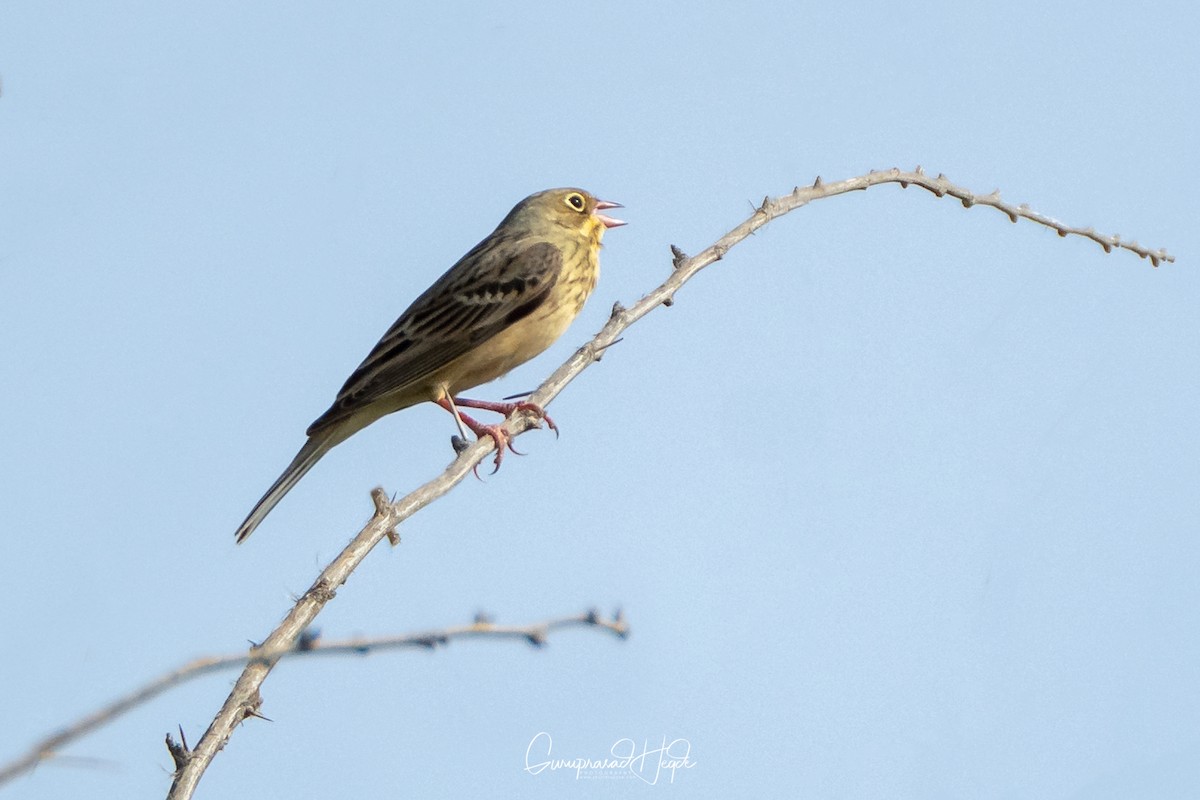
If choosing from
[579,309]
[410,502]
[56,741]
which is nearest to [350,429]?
[579,309]

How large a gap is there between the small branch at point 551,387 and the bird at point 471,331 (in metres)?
1.11

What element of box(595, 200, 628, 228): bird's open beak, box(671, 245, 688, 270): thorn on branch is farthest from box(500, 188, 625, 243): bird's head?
box(671, 245, 688, 270): thorn on branch

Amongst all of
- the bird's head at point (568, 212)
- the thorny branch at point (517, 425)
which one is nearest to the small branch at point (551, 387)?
the thorny branch at point (517, 425)

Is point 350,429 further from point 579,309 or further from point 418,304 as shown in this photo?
point 579,309

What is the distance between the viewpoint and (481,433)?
26.8 feet

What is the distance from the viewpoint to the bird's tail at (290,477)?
24.1 feet

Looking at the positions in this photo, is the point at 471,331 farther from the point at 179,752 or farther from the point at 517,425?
the point at 179,752

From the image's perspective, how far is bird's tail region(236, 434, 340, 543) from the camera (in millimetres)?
7344

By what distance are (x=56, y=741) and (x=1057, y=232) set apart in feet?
16.1

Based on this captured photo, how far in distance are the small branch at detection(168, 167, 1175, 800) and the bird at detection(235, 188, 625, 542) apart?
111 cm

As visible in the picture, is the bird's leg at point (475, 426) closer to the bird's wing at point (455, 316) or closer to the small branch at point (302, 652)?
the bird's wing at point (455, 316)

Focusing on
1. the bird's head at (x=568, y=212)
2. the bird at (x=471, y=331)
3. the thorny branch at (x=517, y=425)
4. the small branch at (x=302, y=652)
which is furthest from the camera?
the bird's head at (x=568, y=212)

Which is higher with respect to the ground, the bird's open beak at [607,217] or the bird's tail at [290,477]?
the bird's open beak at [607,217]

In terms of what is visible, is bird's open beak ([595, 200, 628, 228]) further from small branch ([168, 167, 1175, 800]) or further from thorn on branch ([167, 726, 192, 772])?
thorn on branch ([167, 726, 192, 772])
